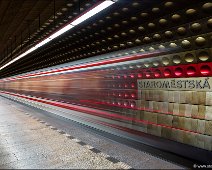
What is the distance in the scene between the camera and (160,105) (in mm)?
5379

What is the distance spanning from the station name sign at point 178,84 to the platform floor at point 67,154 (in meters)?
1.61

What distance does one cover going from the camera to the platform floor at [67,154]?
415 centimetres

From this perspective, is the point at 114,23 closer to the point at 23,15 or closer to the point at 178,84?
the point at 178,84

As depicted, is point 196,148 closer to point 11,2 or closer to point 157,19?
point 157,19

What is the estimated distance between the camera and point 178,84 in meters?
4.89

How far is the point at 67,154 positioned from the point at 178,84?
2903 millimetres

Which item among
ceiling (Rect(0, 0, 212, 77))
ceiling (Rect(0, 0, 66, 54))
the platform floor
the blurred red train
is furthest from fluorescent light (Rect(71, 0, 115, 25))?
the platform floor

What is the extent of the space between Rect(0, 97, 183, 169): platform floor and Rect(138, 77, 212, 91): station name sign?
1612mm

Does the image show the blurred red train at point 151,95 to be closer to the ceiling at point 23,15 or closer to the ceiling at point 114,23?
the ceiling at point 114,23

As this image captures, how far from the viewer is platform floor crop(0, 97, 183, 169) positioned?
415 centimetres

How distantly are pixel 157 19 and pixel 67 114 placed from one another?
6.12 metres

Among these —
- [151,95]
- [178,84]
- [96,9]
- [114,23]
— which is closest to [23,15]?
[114,23]

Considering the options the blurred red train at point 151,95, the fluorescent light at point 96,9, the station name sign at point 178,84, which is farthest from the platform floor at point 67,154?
the fluorescent light at point 96,9

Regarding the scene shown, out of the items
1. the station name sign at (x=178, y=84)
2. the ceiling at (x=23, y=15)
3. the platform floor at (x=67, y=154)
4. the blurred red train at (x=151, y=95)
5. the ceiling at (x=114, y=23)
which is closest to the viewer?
the platform floor at (x=67, y=154)
